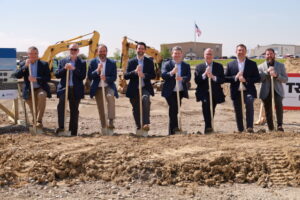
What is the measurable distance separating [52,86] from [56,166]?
13511 mm

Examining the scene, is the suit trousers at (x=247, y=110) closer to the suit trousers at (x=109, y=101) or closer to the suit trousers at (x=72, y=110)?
the suit trousers at (x=109, y=101)

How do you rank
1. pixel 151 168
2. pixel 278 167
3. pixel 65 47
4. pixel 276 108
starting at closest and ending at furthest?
pixel 151 168
pixel 278 167
pixel 276 108
pixel 65 47

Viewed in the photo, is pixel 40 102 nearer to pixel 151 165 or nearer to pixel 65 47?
pixel 151 165

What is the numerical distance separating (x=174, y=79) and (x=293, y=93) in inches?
189

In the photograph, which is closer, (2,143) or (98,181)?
(98,181)

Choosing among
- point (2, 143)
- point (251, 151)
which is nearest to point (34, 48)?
point (2, 143)

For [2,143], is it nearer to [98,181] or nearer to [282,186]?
[98,181]

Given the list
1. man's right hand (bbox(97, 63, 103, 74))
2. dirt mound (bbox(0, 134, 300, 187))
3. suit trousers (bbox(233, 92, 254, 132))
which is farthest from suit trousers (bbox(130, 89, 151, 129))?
suit trousers (bbox(233, 92, 254, 132))

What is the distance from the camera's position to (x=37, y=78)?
8086mm

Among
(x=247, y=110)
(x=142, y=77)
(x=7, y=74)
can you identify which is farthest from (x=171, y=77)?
(x=7, y=74)

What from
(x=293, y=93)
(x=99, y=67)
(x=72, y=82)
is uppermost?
(x=99, y=67)

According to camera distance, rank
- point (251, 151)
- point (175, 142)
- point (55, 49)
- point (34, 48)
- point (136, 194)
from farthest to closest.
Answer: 1. point (55, 49)
2. point (34, 48)
3. point (175, 142)
4. point (251, 151)
5. point (136, 194)

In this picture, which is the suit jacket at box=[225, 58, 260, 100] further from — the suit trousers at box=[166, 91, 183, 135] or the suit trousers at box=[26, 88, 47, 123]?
the suit trousers at box=[26, 88, 47, 123]

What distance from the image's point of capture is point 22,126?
9844 millimetres
